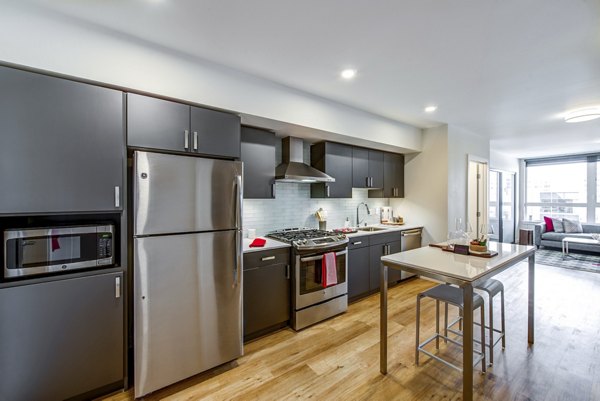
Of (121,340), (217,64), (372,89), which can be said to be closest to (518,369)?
(372,89)

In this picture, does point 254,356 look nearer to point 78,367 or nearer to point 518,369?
point 78,367

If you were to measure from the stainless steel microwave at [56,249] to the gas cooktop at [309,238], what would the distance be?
1.62 metres

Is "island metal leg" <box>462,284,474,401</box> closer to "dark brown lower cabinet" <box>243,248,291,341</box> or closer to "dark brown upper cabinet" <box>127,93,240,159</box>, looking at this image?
"dark brown lower cabinet" <box>243,248,291,341</box>

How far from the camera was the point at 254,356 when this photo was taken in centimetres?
239

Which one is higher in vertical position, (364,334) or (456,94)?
(456,94)

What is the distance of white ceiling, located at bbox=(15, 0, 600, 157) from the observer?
5.37 ft

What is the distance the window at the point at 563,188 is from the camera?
6.65 meters

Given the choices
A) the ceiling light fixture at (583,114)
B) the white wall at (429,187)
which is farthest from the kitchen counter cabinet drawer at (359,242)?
the ceiling light fixture at (583,114)

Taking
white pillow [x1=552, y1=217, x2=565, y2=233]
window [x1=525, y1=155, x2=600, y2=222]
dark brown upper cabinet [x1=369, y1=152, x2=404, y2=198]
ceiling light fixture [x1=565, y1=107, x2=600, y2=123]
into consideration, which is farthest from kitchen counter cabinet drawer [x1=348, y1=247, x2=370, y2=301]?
window [x1=525, y1=155, x2=600, y2=222]

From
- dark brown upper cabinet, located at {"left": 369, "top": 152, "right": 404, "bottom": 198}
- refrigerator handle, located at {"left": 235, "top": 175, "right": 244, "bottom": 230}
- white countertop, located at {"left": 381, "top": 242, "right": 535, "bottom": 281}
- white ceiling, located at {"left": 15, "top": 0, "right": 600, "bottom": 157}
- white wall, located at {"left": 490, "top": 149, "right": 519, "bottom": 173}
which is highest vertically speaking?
white ceiling, located at {"left": 15, "top": 0, "right": 600, "bottom": 157}

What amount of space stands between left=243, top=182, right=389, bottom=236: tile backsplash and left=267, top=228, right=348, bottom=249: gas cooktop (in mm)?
199

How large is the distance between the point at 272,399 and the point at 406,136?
3888mm

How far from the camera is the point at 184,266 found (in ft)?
6.61

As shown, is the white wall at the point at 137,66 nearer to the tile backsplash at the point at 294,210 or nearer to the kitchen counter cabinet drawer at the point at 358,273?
the tile backsplash at the point at 294,210
